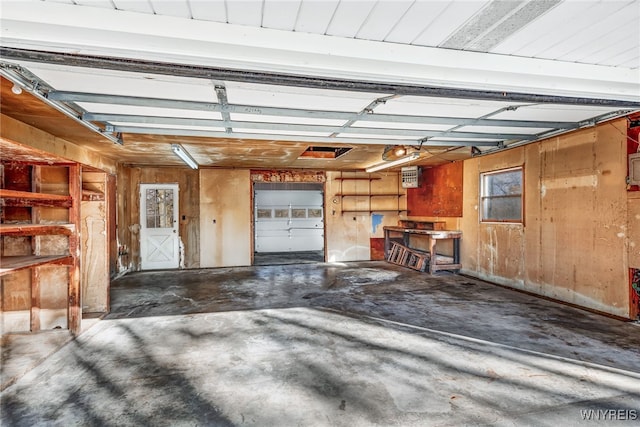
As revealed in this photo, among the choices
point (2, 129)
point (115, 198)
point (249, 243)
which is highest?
point (2, 129)

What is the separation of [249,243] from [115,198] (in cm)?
300

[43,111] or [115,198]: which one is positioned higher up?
[43,111]

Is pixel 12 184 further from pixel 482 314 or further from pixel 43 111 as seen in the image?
pixel 482 314

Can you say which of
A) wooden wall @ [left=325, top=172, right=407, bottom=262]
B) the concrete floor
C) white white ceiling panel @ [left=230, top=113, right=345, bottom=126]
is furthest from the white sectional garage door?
white white ceiling panel @ [left=230, top=113, right=345, bottom=126]

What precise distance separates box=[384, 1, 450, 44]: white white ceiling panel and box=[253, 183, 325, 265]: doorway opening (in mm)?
8220

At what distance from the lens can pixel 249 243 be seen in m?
7.65

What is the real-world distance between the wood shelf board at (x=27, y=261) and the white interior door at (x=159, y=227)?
4.09 m

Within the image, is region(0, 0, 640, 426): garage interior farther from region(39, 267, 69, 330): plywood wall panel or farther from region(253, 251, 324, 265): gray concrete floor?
region(253, 251, 324, 265): gray concrete floor

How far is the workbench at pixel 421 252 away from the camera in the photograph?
6.39 metres

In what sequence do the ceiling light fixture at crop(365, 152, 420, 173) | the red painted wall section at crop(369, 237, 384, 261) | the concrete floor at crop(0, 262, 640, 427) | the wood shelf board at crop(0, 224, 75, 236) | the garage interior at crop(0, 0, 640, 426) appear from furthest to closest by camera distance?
the red painted wall section at crop(369, 237, 384, 261), the ceiling light fixture at crop(365, 152, 420, 173), the wood shelf board at crop(0, 224, 75, 236), the concrete floor at crop(0, 262, 640, 427), the garage interior at crop(0, 0, 640, 426)

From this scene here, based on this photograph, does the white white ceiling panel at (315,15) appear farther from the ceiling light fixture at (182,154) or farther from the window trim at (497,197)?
Result: the window trim at (497,197)

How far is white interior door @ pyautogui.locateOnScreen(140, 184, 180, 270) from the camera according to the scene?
23.7 feet

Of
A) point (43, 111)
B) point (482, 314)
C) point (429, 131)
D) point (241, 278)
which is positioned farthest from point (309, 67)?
point (241, 278)

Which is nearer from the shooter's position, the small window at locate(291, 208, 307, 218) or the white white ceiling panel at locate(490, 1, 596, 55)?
the white white ceiling panel at locate(490, 1, 596, 55)
